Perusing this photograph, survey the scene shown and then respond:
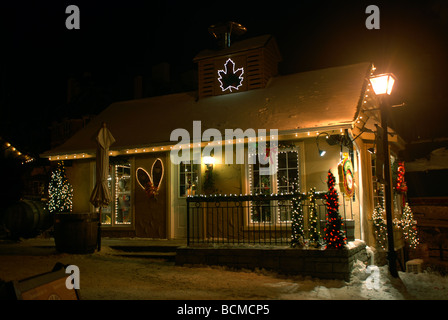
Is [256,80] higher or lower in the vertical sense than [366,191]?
higher

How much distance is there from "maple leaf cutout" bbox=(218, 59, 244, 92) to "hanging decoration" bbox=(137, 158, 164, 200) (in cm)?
343

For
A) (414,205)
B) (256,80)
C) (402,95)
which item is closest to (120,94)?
(256,80)

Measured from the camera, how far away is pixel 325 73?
12.1 metres

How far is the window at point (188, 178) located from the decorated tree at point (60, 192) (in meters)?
3.97

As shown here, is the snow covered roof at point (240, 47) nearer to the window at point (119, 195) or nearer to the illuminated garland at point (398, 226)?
the window at point (119, 195)

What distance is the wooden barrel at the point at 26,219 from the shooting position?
533 inches

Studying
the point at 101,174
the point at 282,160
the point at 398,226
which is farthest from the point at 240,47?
the point at 398,226

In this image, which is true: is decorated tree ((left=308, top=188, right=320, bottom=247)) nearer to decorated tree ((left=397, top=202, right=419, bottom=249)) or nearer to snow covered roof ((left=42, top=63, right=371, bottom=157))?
snow covered roof ((left=42, top=63, right=371, bottom=157))

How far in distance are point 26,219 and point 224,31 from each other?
31.0ft

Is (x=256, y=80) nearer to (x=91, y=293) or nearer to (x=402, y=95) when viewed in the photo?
(x=402, y=95)

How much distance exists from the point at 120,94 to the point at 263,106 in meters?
16.1

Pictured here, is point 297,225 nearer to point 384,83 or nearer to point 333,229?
point 333,229
